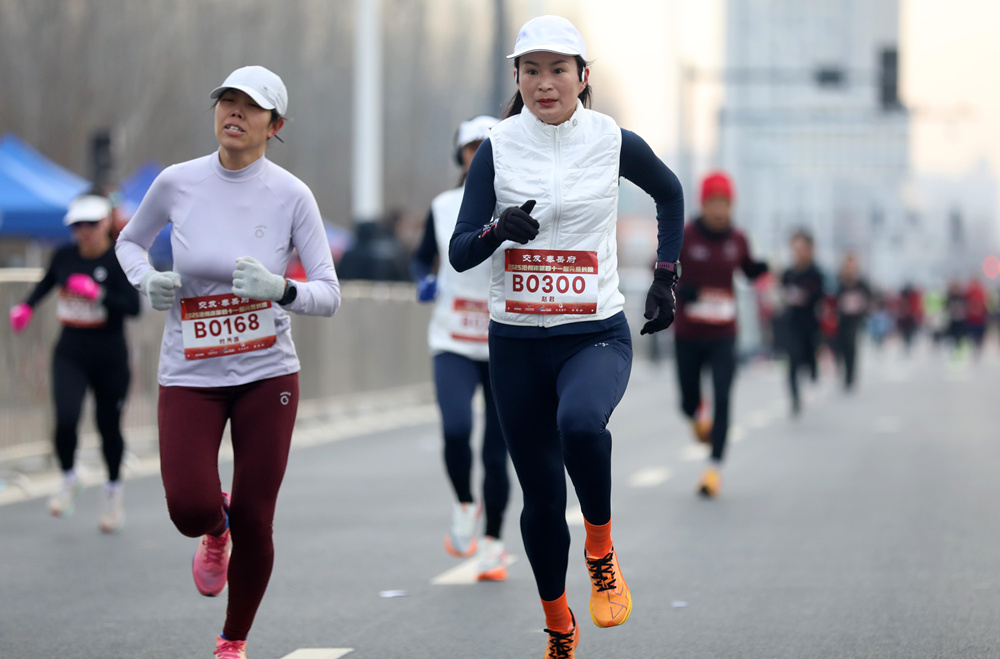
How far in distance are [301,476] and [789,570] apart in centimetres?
564

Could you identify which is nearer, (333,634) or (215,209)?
(215,209)

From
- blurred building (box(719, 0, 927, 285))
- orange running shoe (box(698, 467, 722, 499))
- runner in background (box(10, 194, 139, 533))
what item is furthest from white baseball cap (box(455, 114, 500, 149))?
blurred building (box(719, 0, 927, 285))

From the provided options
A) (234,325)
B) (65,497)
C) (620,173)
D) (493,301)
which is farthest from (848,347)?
(234,325)

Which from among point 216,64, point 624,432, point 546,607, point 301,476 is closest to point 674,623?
point 546,607

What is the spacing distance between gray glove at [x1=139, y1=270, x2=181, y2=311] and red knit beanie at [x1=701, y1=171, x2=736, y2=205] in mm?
6105

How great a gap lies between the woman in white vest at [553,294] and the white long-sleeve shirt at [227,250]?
21.4 inches

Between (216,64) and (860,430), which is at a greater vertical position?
(216,64)

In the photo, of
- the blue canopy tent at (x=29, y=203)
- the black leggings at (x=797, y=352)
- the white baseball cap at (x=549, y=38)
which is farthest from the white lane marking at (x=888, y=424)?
the white baseball cap at (x=549, y=38)

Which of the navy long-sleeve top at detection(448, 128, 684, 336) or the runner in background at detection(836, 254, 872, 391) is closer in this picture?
the navy long-sleeve top at detection(448, 128, 684, 336)

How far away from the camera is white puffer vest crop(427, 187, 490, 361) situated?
7332 mm

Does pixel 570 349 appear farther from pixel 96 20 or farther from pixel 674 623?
pixel 96 20

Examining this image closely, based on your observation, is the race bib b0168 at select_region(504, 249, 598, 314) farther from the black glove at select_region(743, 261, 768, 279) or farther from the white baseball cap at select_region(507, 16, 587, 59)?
the black glove at select_region(743, 261, 768, 279)

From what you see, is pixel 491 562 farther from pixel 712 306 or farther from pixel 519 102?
pixel 712 306

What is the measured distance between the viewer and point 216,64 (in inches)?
1662
